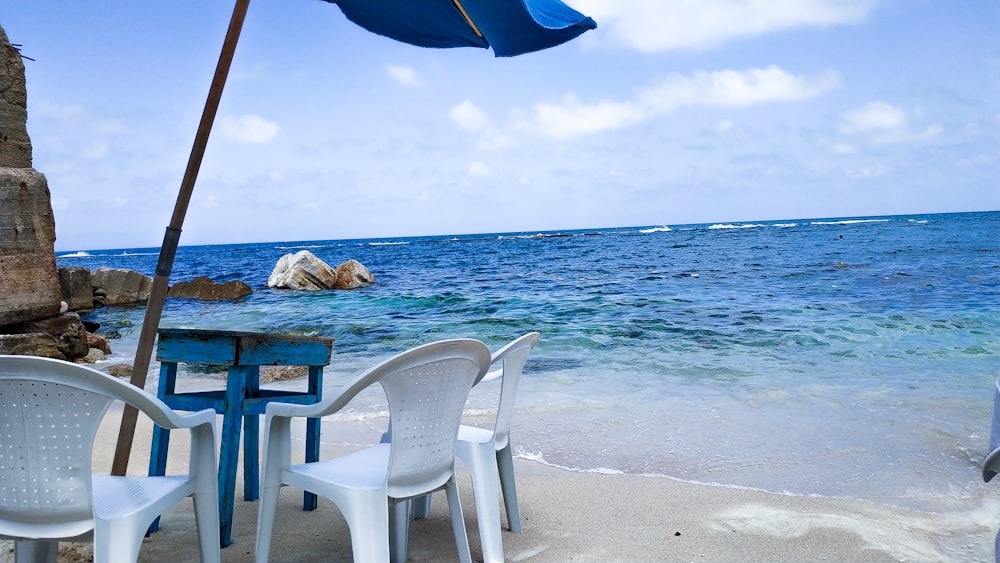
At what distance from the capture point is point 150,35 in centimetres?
717

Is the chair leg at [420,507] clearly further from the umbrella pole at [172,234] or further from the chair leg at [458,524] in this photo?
the umbrella pole at [172,234]

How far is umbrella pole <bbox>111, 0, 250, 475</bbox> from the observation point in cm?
249

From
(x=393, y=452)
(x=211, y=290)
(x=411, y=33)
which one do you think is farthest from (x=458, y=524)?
Result: (x=211, y=290)

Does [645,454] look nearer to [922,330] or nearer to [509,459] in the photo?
[509,459]

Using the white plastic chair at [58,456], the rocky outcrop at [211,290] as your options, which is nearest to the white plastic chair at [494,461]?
the white plastic chair at [58,456]

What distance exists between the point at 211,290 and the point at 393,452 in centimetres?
1737

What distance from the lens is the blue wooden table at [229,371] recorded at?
104 inches

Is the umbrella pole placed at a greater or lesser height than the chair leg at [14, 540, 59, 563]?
greater

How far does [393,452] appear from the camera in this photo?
2068 mm

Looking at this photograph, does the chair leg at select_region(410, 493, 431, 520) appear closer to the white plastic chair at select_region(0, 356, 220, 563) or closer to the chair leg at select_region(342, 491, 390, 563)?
the chair leg at select_region(342, 491, 390, 563)

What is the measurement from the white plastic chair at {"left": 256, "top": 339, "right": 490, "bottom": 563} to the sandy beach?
0.64 m

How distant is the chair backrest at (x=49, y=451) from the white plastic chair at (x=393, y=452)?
1.75ft

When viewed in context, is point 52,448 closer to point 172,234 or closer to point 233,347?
point 233,347

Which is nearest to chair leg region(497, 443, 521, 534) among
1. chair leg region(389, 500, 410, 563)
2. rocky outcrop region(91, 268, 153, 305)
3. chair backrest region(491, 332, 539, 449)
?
chair backrest region(491, 332, 539, 449)
